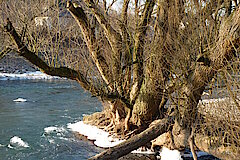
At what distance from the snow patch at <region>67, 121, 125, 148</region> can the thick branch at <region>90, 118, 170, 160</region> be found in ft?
7.16

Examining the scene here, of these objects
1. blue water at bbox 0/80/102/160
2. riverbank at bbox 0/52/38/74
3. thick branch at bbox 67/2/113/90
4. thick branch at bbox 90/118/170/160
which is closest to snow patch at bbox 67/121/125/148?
blue water at bbox 0/80/102/160

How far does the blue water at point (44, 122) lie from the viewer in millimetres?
8312

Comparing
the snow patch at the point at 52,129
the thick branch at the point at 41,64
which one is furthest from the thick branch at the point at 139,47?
the snow patch at the point at 52,129

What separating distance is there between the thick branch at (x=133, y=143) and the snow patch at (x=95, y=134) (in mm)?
2183

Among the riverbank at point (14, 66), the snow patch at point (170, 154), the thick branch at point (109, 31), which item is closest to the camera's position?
the snow patch at point (170, 154)

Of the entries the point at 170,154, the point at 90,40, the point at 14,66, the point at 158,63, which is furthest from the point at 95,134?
the point at 14,66

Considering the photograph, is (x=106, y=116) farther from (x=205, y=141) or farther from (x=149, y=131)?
(x=205, y=141)

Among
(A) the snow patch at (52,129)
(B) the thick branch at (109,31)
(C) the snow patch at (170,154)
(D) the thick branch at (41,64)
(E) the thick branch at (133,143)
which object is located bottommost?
(A) the snow patch at (52,129)

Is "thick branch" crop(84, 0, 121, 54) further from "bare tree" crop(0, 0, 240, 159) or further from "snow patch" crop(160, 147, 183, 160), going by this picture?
"snow patch" crop(160, 147, 183, 160)

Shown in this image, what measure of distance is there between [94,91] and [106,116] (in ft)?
9.42

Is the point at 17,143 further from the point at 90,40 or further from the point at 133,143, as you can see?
the point at 133,143

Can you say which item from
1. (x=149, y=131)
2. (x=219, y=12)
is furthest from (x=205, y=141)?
(x=219, y=12)

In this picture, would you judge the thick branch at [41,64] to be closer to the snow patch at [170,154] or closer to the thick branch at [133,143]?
the thick branch at [133,143]

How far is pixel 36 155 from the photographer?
8.11 meters
